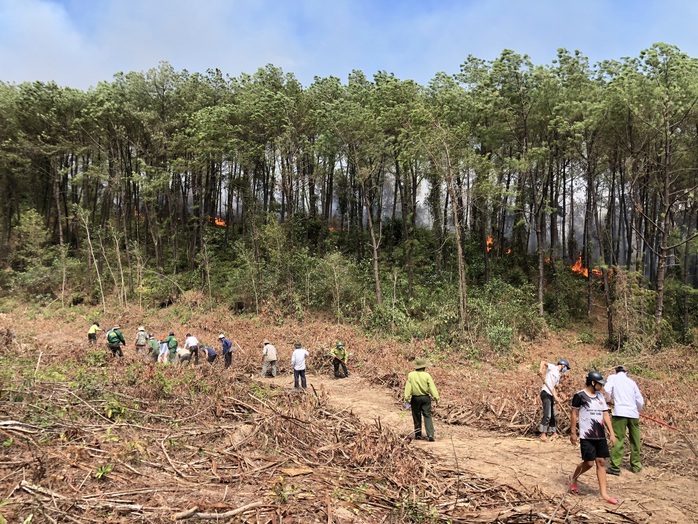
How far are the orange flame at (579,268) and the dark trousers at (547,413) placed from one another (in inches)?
839

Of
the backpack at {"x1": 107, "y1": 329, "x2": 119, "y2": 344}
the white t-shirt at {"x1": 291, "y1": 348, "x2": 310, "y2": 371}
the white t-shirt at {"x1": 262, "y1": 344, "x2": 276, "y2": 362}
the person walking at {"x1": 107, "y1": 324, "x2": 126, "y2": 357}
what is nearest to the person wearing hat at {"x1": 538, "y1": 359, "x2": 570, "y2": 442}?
the white t-shirt at {"x1": 291, "y1": 348, "x2": 310, "y2": 371}

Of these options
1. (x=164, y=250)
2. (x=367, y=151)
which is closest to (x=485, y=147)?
(x=367, y=151)

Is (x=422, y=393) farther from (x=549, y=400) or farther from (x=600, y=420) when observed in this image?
(x=600, y=420)

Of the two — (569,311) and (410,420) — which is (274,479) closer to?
(410,420)

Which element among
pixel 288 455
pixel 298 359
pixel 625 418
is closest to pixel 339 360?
pixel 298 359

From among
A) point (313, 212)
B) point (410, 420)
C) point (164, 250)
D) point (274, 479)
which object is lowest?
point (410, 420)

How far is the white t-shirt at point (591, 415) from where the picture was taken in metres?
5.46

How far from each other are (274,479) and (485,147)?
20890 mm

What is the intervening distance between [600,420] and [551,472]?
1.46 metres

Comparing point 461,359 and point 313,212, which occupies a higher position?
point 313,212

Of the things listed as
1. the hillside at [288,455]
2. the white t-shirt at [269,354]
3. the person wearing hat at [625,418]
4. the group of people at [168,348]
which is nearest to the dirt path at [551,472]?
the hillside at [288,455]

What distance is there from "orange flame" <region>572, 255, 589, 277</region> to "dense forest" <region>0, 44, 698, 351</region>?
9.6 inches

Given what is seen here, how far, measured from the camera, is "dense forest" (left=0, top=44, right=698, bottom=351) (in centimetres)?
1727

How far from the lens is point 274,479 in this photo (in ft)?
16.1
